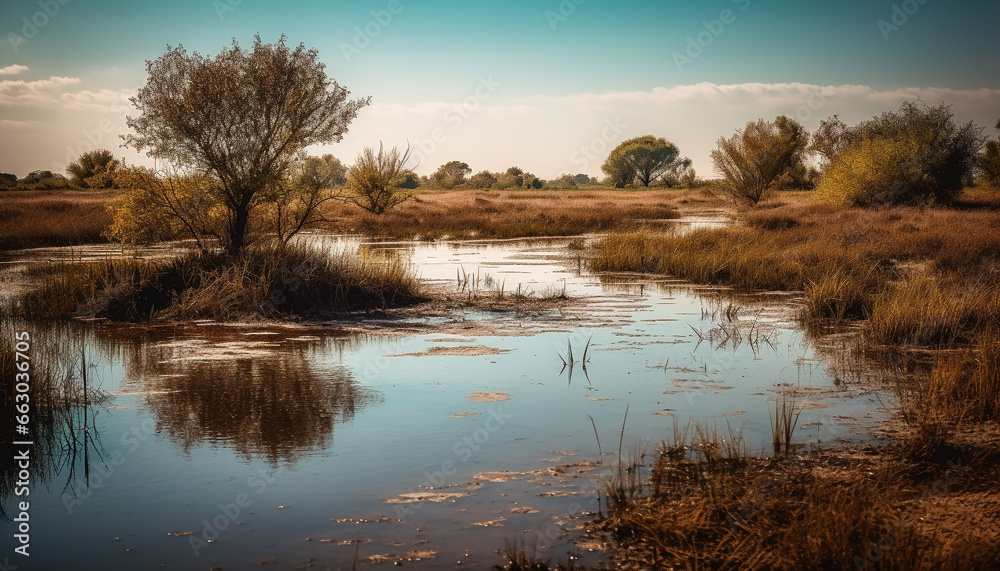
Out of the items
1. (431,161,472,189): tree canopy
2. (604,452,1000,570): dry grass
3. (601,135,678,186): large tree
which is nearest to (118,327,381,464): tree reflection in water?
(604,452,1000,570): dry grass

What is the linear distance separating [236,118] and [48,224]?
16.7 meters

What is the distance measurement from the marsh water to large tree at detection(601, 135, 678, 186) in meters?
87.2

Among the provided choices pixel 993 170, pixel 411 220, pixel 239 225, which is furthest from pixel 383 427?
pixel 993 170

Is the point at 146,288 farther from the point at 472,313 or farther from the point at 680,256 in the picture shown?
the point at 680,256

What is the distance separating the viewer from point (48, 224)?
28.5 metres

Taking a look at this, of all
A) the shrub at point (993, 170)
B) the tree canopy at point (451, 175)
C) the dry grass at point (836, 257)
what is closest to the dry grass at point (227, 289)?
the dry grass at point (836, 257)

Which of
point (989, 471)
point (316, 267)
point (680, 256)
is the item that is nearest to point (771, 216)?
point (680, 256)

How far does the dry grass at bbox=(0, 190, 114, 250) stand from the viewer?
26500mm

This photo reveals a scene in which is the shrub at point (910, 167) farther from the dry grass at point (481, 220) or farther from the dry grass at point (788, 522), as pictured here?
the dry grass at point (788, 522)

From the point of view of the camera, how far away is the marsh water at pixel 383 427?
468cm

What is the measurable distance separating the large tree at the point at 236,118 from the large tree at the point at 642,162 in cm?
8423

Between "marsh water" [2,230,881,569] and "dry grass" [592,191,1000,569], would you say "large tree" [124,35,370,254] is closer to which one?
"marsh water" [2,230,881,569]

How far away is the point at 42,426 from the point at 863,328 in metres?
10.4

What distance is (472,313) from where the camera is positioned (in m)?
13.5
